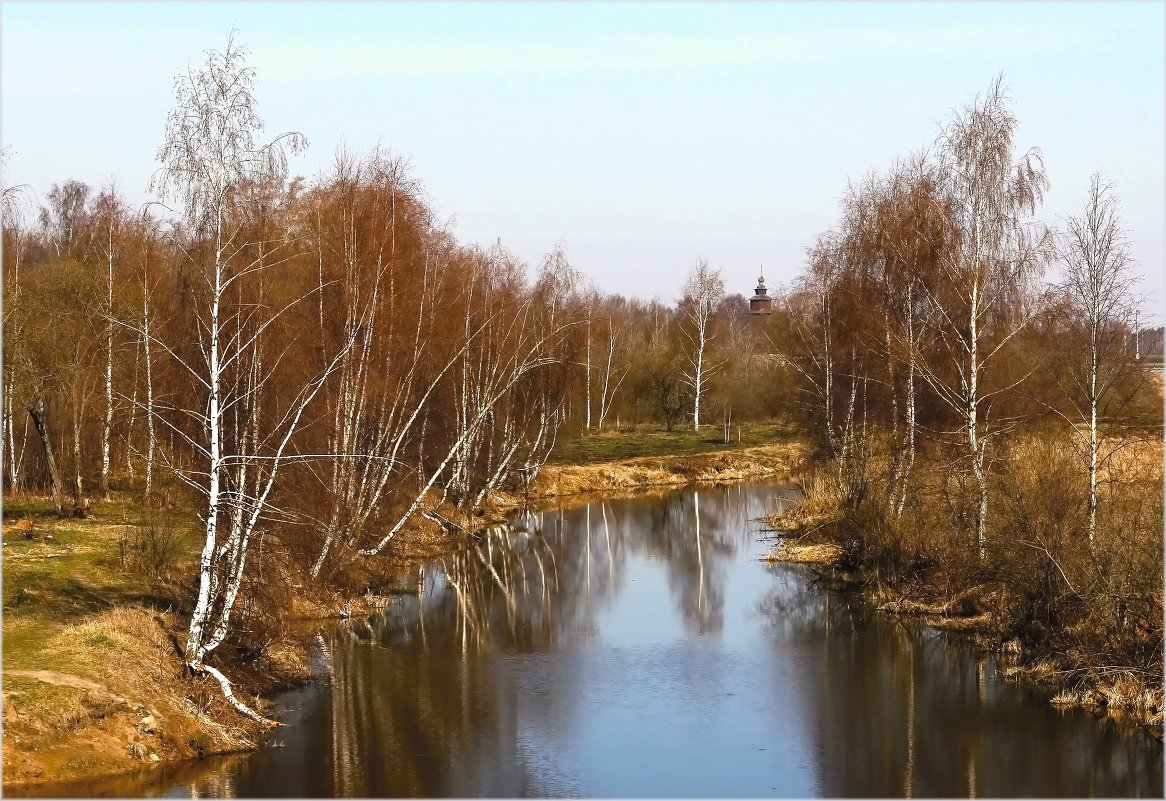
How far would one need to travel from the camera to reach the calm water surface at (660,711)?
1389cm

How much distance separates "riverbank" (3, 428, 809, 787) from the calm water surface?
0.56m

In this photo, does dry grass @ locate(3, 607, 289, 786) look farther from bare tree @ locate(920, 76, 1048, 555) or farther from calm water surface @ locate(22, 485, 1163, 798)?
bare tree @ locate(920, 76, 1048, 555)

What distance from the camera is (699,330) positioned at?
60625 millimetres

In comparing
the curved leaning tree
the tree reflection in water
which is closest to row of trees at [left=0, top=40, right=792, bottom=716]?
the curved leaning tree

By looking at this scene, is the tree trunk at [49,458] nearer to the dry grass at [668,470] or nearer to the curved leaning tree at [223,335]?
the curved leaning tree at [223,335]

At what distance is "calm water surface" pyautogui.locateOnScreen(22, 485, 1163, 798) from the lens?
13891mm

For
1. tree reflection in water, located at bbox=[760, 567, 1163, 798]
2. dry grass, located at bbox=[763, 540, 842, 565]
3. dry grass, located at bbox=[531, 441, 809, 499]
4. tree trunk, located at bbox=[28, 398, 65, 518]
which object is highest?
tree trunk, located at bbox=[28, 398, 65, 518]

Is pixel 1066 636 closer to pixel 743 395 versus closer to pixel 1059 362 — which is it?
pixel 1059 362

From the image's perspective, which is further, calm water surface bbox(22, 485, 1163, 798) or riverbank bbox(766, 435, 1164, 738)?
riverbank bbox(766, 435, 1164, 738)

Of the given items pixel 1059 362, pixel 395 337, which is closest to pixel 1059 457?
pixel 1059 362

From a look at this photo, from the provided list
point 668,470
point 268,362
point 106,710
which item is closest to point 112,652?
point 106,710

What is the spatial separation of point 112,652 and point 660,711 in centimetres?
758

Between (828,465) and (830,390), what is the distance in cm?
208

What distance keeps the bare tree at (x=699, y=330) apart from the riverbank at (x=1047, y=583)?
111 feet
